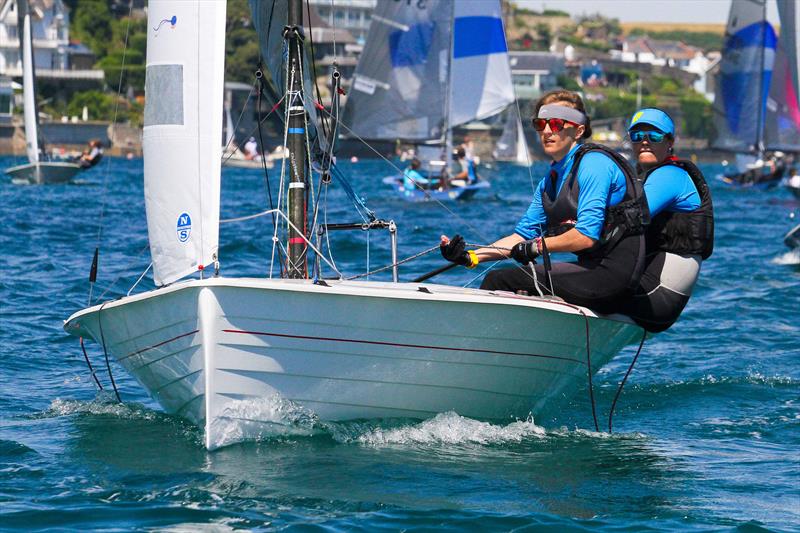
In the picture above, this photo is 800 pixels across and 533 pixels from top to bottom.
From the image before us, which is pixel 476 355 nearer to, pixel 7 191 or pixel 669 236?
pixel 669 236

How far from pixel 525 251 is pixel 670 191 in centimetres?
98

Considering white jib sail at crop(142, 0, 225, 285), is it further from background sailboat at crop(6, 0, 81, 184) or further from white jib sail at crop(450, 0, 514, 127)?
background sailboat at crop(6, 0, 81, 184)

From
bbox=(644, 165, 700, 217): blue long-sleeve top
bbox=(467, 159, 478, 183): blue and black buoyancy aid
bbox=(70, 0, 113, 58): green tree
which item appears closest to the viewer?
bbox=(644, 165, 700, 217): blue long-sleeve top

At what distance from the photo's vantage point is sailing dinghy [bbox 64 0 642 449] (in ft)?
22.7

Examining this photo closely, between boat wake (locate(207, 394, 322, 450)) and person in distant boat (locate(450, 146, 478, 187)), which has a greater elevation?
boat wake (locate(207, 394, 322, 450))

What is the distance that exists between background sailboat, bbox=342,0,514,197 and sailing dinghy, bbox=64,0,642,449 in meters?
29.5

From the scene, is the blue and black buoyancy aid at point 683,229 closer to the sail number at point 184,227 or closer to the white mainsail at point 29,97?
the sail number at point 184,227

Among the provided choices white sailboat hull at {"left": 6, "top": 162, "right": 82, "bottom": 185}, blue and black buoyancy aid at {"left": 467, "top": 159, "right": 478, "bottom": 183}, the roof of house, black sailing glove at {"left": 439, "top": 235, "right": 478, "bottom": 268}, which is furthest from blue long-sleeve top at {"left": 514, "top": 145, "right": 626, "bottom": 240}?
the roof of house

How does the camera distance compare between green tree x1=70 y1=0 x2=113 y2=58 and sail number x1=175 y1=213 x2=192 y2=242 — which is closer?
sail number x1=175 y1=213 x2=192 y2=242

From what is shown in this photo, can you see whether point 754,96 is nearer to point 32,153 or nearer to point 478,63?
point 478,63

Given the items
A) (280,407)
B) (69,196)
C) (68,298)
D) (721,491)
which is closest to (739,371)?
(721,491)

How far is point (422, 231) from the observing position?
1006 inches

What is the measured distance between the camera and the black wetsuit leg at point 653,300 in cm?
774

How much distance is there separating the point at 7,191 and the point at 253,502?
1273 inches
